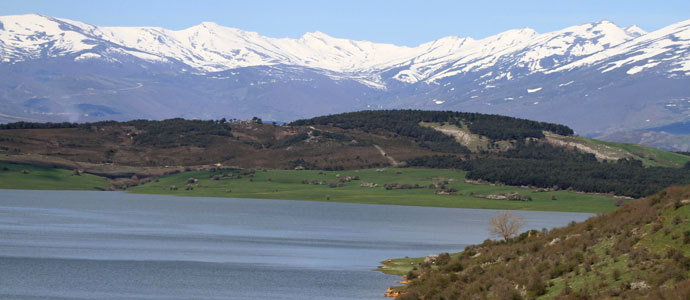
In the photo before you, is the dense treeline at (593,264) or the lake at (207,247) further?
the lake at (207,247)

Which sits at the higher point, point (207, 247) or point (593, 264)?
point (593, 264)

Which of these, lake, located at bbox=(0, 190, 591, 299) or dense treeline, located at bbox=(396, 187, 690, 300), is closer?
dense treeline, located at bbox=(396, 187, 690, 300)

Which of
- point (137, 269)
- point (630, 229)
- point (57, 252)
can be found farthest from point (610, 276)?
point (57, 252)

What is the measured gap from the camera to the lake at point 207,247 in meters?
66.6

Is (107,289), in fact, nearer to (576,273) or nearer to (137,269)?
(137,269)

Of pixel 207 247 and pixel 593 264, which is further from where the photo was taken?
pixel 207 247

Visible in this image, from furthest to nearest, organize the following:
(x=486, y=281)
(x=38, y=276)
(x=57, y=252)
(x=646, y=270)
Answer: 1. (x=57, y=252)
2. (x=38, y=276)
3. (x=486, y=281)
4. (x=646, y=270)

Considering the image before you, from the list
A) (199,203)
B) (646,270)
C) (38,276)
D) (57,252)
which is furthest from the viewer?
(199,203)

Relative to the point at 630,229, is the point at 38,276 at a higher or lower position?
lower

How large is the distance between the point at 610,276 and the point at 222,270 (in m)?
35.9

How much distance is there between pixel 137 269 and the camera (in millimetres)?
75500

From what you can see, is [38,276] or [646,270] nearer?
[646,270]

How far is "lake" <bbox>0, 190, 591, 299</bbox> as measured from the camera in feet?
218

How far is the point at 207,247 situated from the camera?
96125 mm
